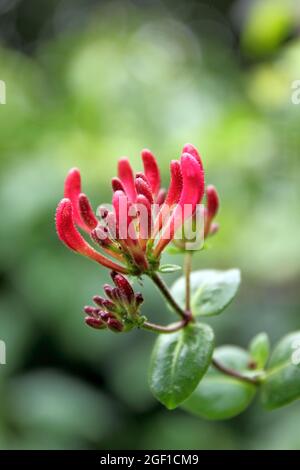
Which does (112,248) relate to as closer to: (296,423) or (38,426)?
(296,423)

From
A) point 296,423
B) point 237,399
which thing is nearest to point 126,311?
point 237,399

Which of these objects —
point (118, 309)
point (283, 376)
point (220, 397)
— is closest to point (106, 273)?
point (220, 397)

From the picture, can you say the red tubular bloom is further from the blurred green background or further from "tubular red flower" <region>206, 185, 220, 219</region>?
the blurred green background

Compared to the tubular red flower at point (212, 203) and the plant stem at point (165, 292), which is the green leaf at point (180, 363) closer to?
the plant stem at point (165, 292)

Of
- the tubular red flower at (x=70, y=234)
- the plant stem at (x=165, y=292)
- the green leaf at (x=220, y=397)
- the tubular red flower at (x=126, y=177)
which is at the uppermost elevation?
the tubular red flower at (x=126, y=177)

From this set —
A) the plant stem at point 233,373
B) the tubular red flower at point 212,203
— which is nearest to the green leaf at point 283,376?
the plant stem at point 233,373
